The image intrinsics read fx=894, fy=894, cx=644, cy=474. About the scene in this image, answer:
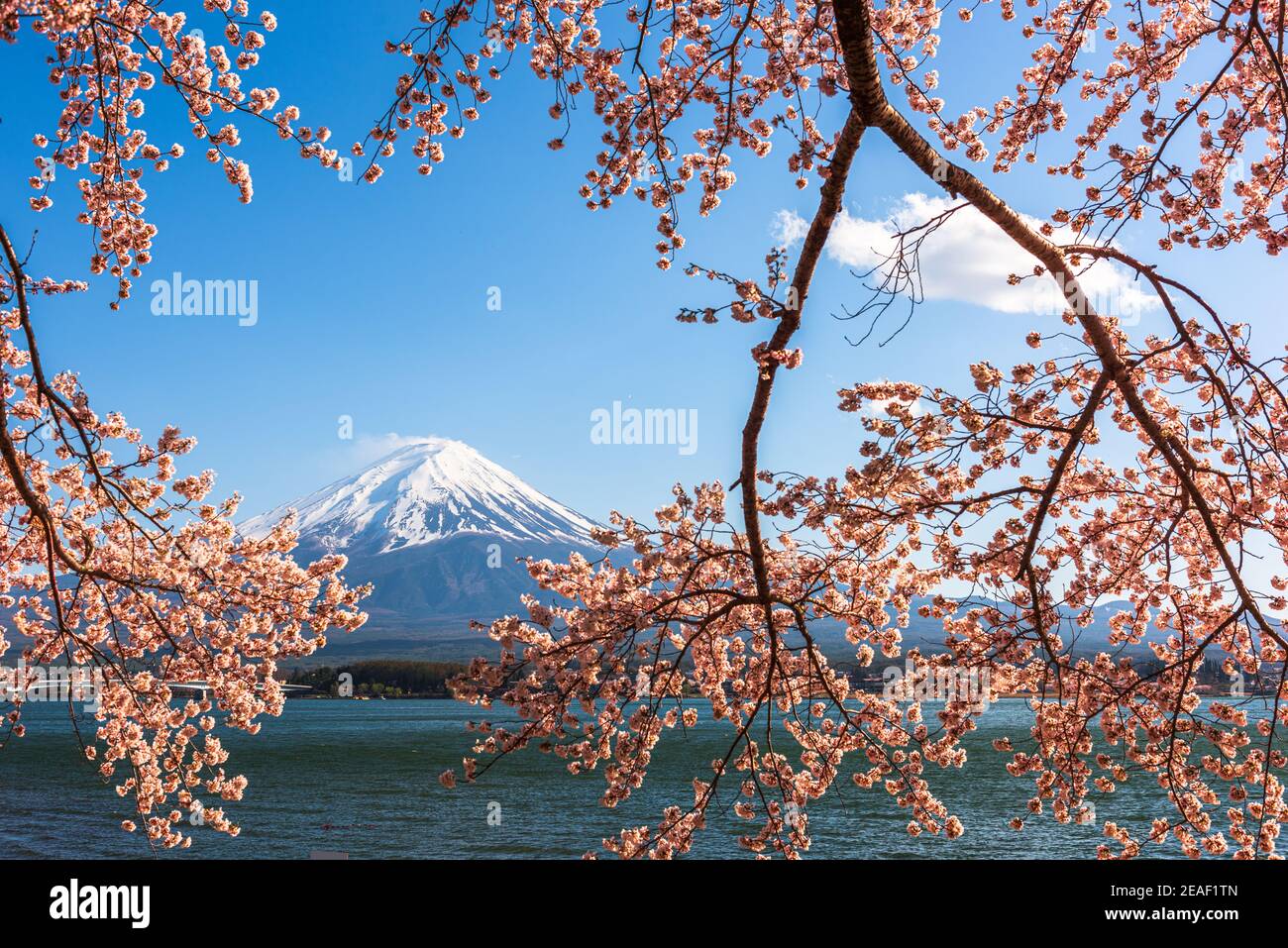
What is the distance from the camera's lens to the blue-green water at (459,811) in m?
33.3

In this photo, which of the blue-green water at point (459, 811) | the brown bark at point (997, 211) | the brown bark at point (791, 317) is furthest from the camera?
the blue-green water at point (459, 811)

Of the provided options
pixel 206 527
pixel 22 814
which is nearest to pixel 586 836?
pixel 22 814

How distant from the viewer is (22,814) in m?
39.9

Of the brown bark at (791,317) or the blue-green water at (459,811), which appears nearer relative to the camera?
the brown bark at (791,317)

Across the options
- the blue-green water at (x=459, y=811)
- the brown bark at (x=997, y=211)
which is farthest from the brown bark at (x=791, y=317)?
the blue-green water at (x=459, y=811)

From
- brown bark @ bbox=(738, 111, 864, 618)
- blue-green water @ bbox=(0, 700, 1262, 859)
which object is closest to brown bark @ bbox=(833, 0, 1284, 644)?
brown bark @ bbox=(738, 111, 864, 618)

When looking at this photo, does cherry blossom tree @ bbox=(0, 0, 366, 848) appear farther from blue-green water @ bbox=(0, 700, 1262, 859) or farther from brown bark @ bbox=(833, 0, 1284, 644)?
blue-green water @ bbox=(0, 700, 1262, 859)

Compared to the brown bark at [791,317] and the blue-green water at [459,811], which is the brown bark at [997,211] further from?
the blue-green water at [459,811]

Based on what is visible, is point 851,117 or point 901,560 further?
point 901,560

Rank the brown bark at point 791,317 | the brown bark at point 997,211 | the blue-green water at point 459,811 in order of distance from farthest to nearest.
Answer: the blue-green water at point 459,811 → the brown bark at point 791,317 → the brown bark at point 997,211
